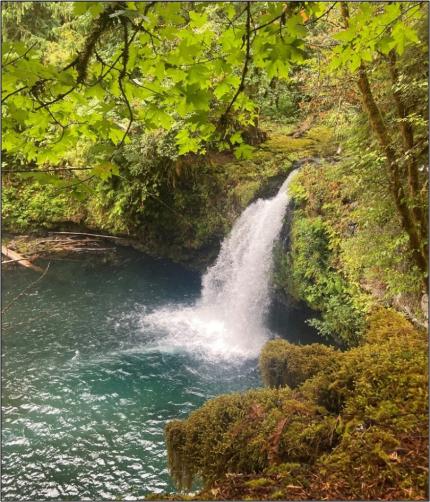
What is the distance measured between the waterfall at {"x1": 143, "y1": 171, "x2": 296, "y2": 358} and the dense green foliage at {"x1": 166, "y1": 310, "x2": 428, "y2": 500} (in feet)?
17.6

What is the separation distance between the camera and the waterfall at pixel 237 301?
9.32m

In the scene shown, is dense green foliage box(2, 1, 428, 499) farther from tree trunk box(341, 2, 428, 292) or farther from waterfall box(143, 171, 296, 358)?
waterfall box(143, 171, 296, 358)

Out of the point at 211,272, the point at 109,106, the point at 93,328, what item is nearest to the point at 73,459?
the point at 93,328

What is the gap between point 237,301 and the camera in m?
10.5

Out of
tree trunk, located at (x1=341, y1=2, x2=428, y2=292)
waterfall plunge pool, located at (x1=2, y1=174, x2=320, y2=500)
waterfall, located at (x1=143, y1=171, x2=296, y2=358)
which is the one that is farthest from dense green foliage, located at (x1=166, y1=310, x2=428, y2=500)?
waterfall, located at (x1=143, y1=171, x2=296, y2=358)

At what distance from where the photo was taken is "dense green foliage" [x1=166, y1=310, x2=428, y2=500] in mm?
2441

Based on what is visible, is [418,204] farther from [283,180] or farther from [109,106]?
[283,180]

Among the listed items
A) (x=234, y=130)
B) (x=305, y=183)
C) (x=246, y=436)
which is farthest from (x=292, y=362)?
(x=305, y=183)

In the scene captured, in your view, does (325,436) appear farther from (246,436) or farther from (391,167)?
(391,167)

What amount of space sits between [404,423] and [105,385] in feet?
19.8

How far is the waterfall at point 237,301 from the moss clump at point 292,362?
169 inches

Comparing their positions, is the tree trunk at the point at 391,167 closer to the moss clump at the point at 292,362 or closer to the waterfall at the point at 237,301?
the moss clump at the point at 292,362

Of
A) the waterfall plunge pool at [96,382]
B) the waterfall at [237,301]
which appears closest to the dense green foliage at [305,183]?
the waterfall at [237,301]

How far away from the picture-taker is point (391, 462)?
247 centimetres
